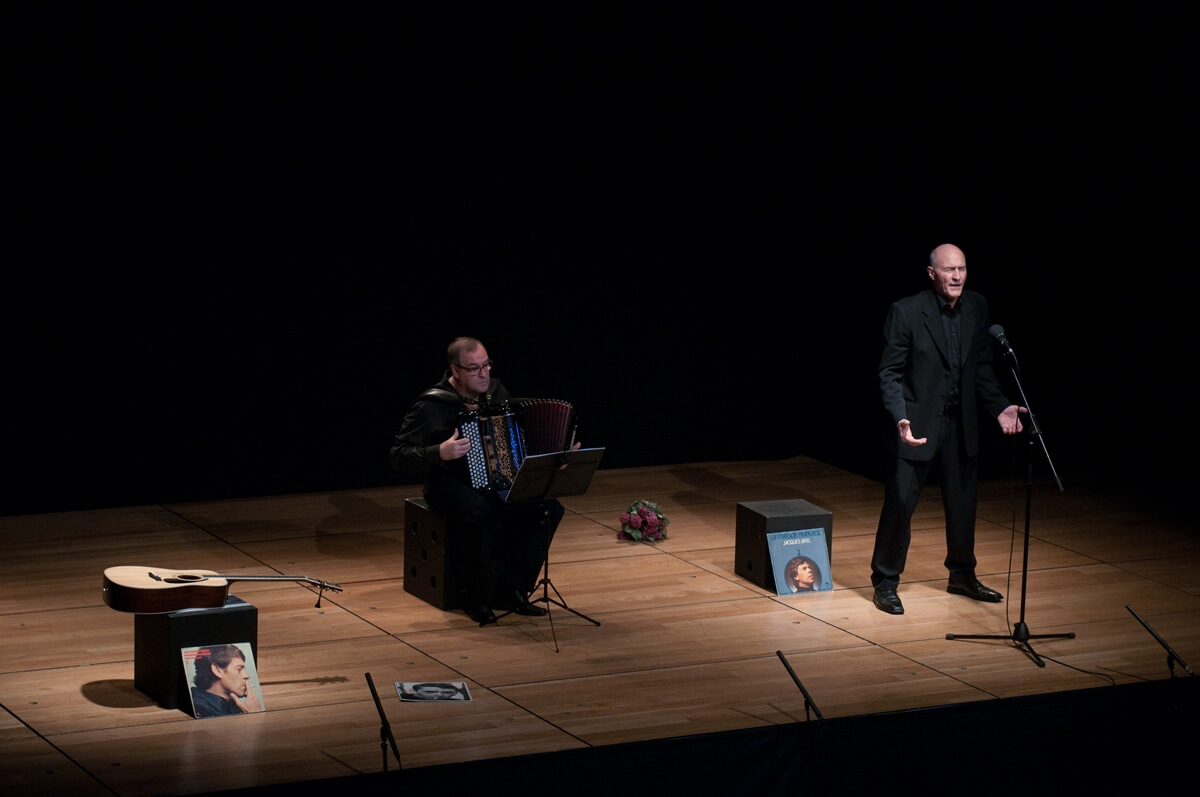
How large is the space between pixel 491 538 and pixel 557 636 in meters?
0.48

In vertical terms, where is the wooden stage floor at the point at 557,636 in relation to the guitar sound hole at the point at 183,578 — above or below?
below

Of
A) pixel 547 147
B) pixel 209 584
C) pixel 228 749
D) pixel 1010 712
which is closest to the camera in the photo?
pixel 1010 712

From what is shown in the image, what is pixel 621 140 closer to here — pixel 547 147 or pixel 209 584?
pixel 547 147

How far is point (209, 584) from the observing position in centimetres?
569

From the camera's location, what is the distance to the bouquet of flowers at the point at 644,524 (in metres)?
8.11

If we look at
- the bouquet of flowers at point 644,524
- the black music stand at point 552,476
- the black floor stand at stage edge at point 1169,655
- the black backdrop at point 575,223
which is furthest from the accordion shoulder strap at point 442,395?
the black floor stand at stage edge at point 1169,655

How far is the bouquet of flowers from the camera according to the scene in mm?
8109

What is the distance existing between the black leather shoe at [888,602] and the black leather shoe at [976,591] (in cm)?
33

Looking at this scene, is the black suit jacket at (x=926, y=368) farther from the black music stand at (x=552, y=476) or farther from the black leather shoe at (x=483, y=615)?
the black leather shoe at (x=483, y=615)

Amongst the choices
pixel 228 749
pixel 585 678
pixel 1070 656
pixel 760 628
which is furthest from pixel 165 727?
pixel 1070 656

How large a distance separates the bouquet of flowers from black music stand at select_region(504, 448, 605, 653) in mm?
1361

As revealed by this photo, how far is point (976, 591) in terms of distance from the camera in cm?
714

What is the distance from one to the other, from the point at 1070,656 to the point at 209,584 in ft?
10.2

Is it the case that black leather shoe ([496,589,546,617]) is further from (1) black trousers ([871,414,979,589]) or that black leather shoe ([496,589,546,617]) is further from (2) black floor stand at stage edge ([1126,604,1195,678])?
(2) black floor stand at stage edge ([1126,604,1195,678])
